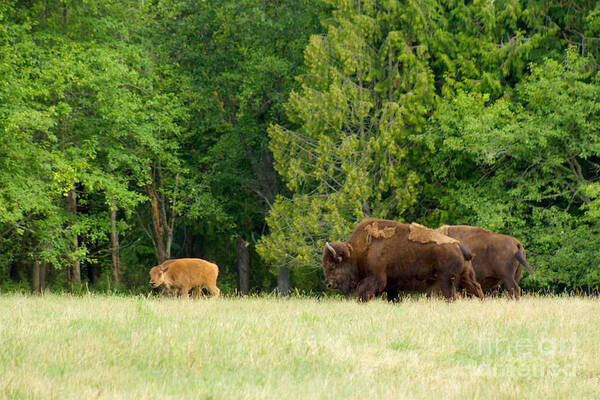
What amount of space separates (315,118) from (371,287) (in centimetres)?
1255

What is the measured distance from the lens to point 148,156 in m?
28.7

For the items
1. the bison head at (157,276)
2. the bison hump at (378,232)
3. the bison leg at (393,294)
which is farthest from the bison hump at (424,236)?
the bison head at (157,276)

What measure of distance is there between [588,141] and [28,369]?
19.4m

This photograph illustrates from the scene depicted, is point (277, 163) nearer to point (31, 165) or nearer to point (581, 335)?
point (31, 165)

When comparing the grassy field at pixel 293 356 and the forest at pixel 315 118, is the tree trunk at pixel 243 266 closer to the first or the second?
the forest at pixel 315 118

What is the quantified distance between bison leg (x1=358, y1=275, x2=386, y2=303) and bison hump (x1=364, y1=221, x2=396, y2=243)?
75 cm

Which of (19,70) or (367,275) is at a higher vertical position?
(19,70)

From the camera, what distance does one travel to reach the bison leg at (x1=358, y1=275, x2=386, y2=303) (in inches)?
534

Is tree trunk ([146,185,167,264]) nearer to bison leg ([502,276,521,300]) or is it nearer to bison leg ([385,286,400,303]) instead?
bison leg ([385,286,400,303])

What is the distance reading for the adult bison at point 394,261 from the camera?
13477mm

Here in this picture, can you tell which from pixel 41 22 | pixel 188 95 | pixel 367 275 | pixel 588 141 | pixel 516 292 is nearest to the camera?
pixel 367 275

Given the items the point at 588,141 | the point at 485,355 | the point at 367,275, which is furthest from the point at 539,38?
the point at 485,355

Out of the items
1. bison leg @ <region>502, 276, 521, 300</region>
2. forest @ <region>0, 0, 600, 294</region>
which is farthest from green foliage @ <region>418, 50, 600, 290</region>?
bison leg @ <region>502, 276, 521, 300</region>

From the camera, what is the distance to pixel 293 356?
725 cm
